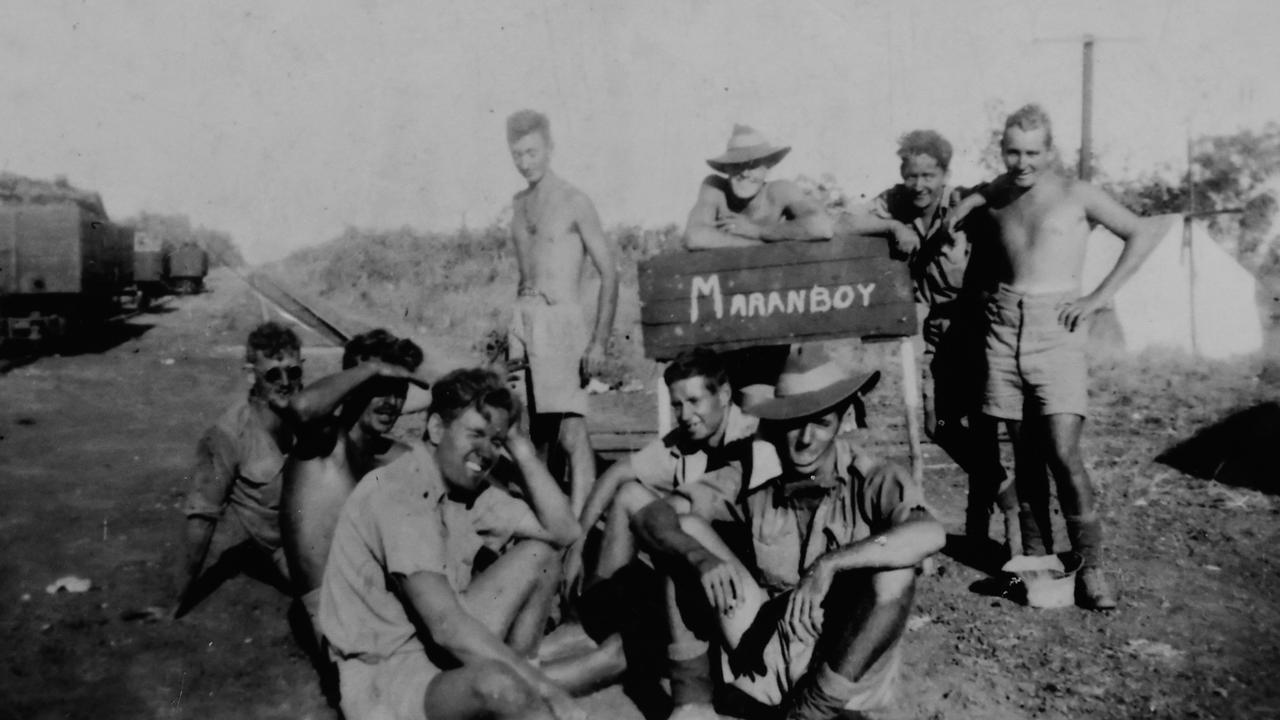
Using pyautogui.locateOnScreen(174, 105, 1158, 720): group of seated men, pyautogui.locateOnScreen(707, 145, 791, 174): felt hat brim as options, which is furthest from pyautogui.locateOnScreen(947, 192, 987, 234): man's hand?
pyautogui.locateOnScreen(707, 145, 791, 174): felt hat brim

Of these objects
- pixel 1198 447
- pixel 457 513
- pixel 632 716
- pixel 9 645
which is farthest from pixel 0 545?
pixel 1198 447

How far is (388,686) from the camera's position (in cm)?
309

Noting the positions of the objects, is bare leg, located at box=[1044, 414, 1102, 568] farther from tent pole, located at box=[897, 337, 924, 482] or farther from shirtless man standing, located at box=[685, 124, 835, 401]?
shirtless man standing, located at box=[685, 124, 835, 401]

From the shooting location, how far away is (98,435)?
9469 millimetres

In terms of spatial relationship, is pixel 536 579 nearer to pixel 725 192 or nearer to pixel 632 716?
pixel 632 716

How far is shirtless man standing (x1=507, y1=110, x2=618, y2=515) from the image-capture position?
209 inches

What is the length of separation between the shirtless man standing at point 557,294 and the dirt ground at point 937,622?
1.70 meters

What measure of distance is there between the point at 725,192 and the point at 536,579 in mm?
2524

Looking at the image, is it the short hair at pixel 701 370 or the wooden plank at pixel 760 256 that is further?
the wooden plank at pixel 760 256

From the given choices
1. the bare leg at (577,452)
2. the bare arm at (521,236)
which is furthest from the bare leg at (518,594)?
the bare arm at (521,236)

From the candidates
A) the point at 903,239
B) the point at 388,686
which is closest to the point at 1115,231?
the point at 903,239

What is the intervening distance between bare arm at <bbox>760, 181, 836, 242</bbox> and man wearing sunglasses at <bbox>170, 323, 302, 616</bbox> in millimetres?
2343

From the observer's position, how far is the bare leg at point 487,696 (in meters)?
2.85

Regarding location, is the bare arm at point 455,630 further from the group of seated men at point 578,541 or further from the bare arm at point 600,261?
the bare arm at point 600,261
